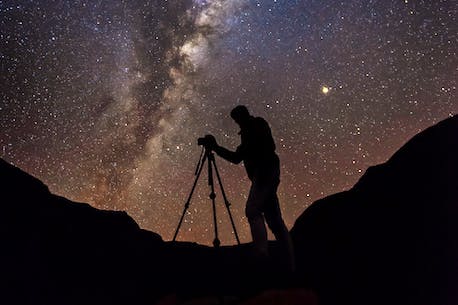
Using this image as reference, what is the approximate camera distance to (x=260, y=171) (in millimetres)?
5473

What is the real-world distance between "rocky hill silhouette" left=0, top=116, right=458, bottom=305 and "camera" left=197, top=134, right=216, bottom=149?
1.60 meters

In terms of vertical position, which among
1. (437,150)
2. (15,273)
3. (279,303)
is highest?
(437,150)

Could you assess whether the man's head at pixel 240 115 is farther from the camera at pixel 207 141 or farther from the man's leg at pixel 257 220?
the man's leg at pixel 257 220

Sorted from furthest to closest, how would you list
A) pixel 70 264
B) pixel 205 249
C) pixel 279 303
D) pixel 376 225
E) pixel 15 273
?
pixel 205 249 → pixel 70 264 → pixel 15 273 → pixel 376 225 → pixel 279 303

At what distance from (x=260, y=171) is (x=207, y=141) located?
3.18 ft

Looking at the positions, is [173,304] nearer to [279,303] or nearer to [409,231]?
[279,303]

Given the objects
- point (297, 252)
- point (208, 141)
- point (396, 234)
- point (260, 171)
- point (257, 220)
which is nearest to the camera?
point (257, 220)

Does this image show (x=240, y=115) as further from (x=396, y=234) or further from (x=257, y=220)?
(x=396, y=234)

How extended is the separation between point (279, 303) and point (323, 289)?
239cm

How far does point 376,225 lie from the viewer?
7.78 m

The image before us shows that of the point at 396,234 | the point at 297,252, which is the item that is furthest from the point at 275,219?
the point at 297,252

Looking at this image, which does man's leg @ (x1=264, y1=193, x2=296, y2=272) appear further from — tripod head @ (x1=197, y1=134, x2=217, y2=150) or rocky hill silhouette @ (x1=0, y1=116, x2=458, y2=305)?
tripod head @ (x1=197, y1=134, x2=217, y2=150)

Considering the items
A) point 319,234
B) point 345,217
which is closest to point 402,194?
point 345,217

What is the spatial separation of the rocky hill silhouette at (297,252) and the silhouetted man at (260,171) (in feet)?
1.81
